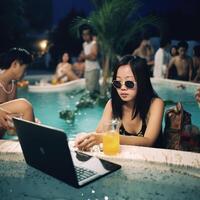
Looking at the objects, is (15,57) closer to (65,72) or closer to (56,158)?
(56,158)

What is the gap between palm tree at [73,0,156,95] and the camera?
8.71m

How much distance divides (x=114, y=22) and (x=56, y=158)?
277 inches

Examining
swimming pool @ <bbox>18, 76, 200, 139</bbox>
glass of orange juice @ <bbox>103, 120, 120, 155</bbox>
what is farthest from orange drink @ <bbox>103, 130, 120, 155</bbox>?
swimming pool @ <bbox>18, 76, 200, 139</bbox>

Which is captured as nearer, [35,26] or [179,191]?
[179,191]

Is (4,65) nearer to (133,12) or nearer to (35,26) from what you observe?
(133,12)

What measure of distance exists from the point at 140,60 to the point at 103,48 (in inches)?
229

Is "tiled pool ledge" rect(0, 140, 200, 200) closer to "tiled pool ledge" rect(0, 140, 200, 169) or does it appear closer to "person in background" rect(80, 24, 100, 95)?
"tiled pool ledge" rect(0, 140, 200, 169)

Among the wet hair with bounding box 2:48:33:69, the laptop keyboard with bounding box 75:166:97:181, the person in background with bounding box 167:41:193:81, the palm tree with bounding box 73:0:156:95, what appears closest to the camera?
the laptop keyboard with bounding box 75:166:97:181

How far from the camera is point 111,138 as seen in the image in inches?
106

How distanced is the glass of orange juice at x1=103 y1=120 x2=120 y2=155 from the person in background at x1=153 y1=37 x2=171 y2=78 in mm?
8909

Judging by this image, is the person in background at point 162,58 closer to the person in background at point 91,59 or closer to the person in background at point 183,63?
the person in background at point 183,63

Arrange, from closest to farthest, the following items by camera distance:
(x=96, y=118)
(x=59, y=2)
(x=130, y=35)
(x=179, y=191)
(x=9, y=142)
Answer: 1. (x=179, y=191)
2. (x=9, y=142)
3. (x=96, y=118)
4. (x=130, y=35)
5. (x=59, y=2)

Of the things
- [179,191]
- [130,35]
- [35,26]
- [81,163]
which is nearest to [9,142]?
[81,163]

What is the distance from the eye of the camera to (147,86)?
11.8 ft
